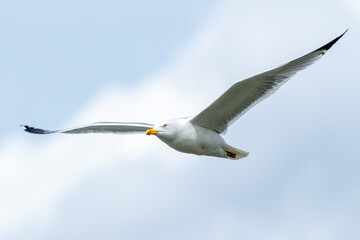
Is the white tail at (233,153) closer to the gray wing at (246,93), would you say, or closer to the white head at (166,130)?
the gray wing at (246,93)

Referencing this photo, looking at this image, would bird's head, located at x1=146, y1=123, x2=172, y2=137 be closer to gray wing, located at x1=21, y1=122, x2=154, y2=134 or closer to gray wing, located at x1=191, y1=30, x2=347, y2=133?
gray wing, located at x1=191, y1=30, x2=347, y2=133

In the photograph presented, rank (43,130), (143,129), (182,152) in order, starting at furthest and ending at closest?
1. (43,130)
2. (143,129)
3. (182,152)

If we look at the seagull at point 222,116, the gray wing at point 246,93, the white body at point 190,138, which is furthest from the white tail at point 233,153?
the gray wing at point 246,93

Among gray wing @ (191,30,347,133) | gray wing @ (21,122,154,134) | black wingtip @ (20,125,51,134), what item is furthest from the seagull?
black wingtip @ (20,125,51,134)

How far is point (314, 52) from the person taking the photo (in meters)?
12.5

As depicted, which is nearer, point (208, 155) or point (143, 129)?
point (208, 155)

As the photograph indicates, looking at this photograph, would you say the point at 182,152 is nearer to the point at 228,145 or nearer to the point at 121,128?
the point at 228,145

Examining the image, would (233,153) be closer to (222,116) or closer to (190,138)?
(222,116)

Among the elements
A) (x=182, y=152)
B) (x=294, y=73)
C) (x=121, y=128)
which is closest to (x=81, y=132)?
(x=121, y=128)

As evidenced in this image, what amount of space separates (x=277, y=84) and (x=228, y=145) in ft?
5.40

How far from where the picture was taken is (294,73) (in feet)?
41.5

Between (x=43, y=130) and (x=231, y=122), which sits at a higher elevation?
(x=43, y=130)

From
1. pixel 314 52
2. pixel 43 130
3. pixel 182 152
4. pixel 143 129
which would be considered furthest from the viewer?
pixel 43 130

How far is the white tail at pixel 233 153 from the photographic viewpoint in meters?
13.9
